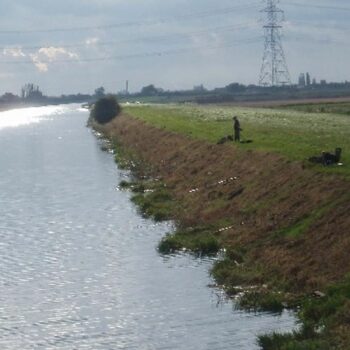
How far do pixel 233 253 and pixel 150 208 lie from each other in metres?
10.8

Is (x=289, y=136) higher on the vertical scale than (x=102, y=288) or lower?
higher

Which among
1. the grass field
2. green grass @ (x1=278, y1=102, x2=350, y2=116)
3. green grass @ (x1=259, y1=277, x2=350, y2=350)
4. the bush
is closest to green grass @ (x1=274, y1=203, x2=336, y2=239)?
the grass field

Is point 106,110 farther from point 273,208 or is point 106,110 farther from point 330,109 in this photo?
point 273,208

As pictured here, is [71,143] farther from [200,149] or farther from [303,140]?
[303,140]

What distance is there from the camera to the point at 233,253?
74.0 ft

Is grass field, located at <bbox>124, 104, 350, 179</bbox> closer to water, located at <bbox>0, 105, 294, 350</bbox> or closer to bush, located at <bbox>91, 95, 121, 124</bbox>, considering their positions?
water, located at <bbox>0, 105, 294, 350</bbox>

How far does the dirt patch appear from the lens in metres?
19.4

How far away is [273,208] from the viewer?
83.7 feet

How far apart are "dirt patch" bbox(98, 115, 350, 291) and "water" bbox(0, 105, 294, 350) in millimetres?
1388

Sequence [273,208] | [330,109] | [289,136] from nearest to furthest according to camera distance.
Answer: [273,208], [289,136], [330,109]

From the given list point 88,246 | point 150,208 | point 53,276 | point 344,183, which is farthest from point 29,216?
point 344,183

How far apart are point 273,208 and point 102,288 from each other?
6.21m

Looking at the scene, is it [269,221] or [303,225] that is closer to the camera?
[303,225]

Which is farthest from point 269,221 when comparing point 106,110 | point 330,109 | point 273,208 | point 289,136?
point 106,110
